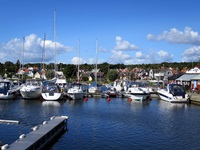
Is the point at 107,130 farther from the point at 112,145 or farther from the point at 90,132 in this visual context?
the point at 112,145

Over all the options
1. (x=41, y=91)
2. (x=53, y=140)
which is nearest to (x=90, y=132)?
(x=53, y=140)

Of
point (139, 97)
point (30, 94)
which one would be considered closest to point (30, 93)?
point (30, 94)

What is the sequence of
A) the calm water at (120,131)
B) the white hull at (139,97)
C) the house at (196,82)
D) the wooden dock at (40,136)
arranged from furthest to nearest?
the house at (196,82), the white hull at (139,97), the calm water at (120,131), the wooden dock at (40,136)

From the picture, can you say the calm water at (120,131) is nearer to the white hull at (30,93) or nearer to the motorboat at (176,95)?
the motorboat at (176,95)


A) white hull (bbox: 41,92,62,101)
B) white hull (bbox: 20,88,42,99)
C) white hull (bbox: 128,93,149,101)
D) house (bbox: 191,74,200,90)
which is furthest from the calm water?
house (bbox: 191,74,200,90)

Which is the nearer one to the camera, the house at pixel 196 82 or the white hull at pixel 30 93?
the white hull at pixel 30 93

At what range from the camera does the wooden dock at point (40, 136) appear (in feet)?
60.2

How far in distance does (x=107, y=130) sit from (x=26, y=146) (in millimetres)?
10395

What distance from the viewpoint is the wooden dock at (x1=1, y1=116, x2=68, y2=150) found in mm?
18359

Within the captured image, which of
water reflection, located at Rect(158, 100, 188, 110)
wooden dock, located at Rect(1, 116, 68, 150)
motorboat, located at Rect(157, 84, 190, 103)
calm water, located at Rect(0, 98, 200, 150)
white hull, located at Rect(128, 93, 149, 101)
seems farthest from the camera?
white hull, located at Rect(128, 93, 149, 101)

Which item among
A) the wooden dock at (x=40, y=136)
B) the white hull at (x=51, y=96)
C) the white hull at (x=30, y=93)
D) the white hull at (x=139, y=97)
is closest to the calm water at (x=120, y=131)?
the wooden dock at (x=40, y=136)

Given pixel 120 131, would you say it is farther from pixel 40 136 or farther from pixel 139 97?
pixel 139 97

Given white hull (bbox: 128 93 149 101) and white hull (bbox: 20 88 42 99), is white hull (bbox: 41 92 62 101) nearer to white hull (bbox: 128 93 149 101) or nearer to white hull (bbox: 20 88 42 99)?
white hull (bbox: 20 88 42 99)

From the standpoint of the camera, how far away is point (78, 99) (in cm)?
5756
